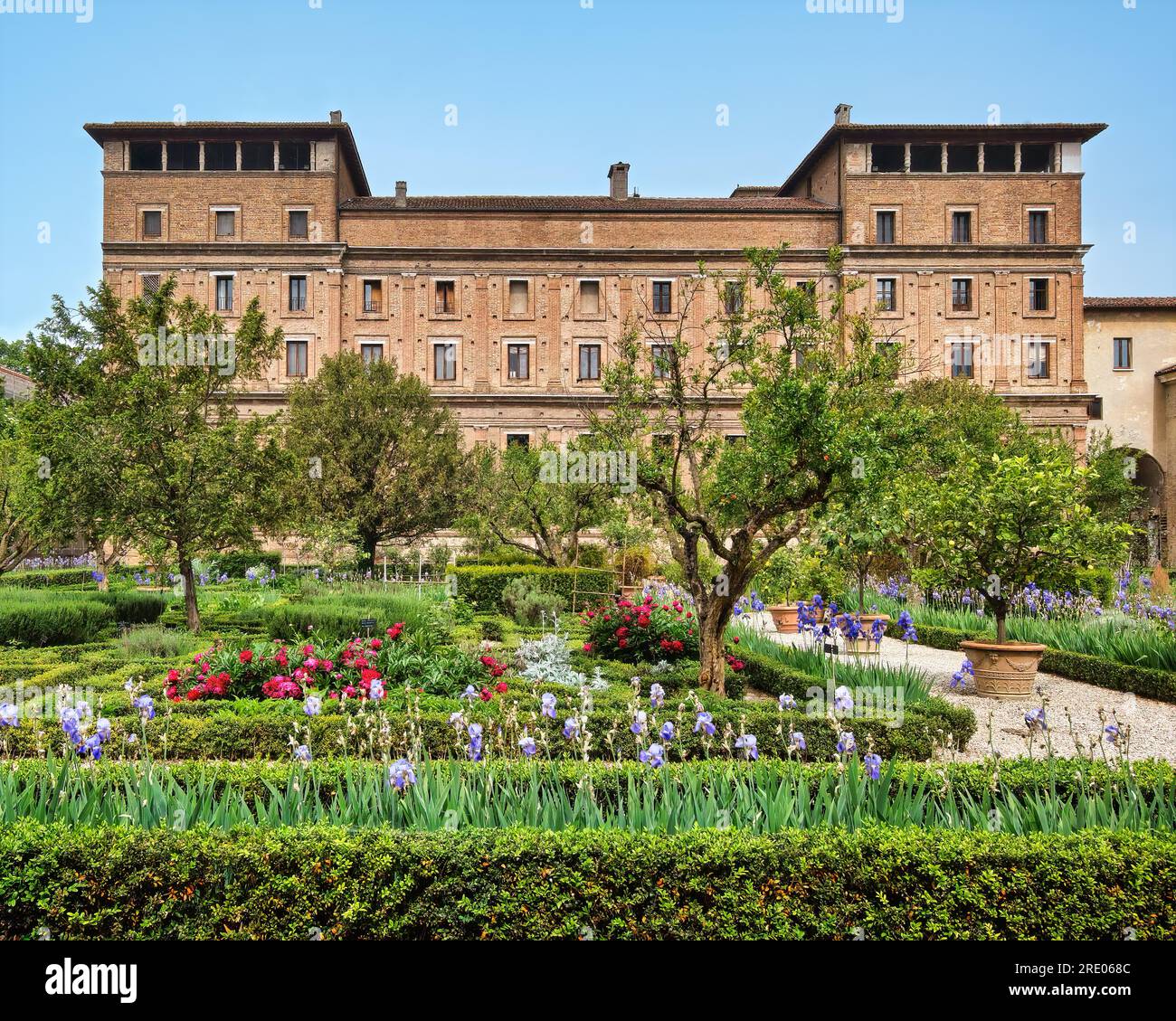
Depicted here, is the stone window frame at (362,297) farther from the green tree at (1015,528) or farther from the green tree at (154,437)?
the green tree at (1015,528)

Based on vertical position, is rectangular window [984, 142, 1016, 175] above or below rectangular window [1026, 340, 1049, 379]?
above

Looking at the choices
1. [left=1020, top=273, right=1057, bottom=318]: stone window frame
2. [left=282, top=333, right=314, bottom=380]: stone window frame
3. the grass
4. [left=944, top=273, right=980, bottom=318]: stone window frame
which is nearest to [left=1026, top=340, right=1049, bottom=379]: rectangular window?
[left=1020, top=273, right=1057, bottom=318]: stone window frame

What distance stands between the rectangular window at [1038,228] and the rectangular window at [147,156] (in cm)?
3536

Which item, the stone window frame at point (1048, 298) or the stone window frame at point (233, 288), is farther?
the stone window frame at point (1048, 298)

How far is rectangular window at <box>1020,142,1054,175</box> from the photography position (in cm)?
3425

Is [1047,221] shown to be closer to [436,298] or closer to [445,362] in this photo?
[436,298]

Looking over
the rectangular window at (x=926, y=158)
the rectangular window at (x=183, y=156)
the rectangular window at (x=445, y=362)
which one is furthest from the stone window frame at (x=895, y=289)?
the rectangular window at (x=183, y=156)

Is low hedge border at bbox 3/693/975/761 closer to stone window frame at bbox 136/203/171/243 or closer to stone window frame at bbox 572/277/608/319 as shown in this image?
stone window frame at bbox 572/277/608/319

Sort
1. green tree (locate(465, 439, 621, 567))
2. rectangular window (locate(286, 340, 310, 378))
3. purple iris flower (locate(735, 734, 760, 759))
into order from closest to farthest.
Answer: purple iris flower (locate(735, 734, 760, 759)) → green tree (locate(465, 439, 621, 567)) → rectangular window (locate(286, 340, 310, 378))

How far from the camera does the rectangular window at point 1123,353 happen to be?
35969 millimetres

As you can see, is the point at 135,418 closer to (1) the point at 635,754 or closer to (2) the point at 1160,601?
(1) the point at 635,754

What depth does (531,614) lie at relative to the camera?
1431 centimetres

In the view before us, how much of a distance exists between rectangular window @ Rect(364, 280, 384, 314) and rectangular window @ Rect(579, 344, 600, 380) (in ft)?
27.5

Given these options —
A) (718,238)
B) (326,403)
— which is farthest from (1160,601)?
(718,238)
